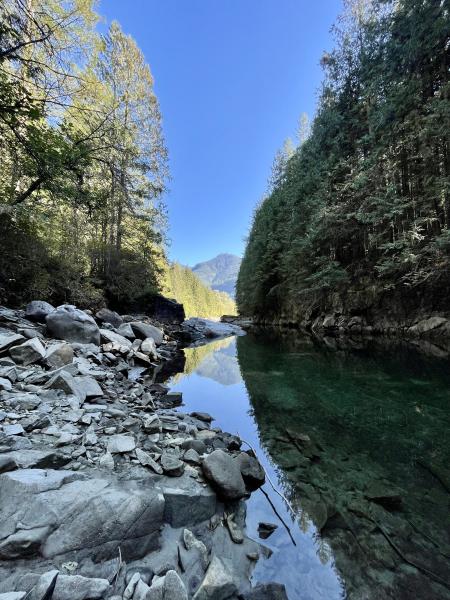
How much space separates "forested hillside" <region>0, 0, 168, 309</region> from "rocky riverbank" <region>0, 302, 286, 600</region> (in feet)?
15.0

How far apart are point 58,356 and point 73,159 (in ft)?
15.2

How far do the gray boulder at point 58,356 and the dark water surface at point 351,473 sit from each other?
88.2 inches

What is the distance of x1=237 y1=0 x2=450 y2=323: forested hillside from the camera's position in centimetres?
967

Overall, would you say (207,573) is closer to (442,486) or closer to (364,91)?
(442,486)

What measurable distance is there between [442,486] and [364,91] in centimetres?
1667

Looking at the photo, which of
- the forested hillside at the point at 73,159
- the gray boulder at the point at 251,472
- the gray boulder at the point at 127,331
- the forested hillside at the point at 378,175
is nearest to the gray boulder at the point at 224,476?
the gray boulder at the point at 251,472

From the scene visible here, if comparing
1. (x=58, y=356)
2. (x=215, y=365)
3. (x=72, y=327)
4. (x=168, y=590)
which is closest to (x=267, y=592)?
(x=168, y=590)

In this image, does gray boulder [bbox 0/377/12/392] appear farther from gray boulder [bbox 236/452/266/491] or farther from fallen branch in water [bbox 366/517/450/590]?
fallen branch in water [bbox 366/517/450/590]

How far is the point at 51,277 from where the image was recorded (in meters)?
9.35

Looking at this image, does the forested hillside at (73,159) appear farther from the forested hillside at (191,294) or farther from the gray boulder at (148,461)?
the forested hillside at (191,294)

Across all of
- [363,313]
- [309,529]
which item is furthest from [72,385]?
[363,313]

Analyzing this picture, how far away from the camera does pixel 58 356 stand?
177 inches

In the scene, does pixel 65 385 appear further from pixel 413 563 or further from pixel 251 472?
pixel 413 563

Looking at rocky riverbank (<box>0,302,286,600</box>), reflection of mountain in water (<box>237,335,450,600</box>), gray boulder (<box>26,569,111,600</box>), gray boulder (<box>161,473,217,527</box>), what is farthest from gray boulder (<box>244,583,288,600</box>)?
gray boulder (<box>26,569,111,600</box>)
